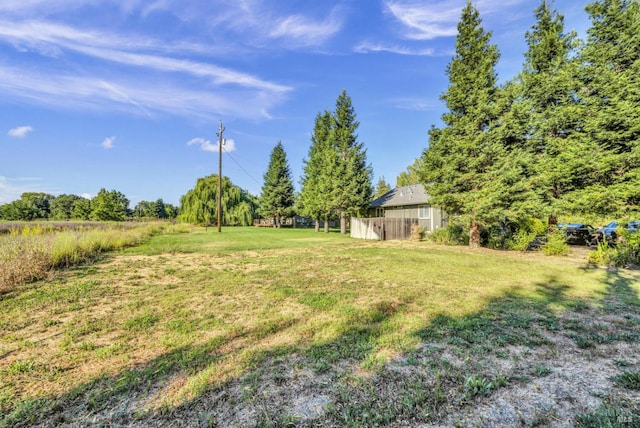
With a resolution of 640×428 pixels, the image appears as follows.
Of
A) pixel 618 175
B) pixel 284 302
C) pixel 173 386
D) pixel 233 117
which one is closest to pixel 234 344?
pixel 173 386

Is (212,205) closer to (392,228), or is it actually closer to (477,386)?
(392,228)

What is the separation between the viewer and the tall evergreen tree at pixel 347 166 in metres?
21.8

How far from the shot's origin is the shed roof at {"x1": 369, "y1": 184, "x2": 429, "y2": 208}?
21750 mm

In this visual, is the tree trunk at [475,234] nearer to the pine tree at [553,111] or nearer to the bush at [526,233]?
the bush at [526,233]

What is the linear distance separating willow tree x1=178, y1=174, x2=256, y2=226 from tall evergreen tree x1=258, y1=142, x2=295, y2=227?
16.0ft

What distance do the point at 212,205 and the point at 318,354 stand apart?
1238 inches

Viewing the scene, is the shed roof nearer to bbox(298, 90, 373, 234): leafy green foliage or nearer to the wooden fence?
bbox(298, 90, 373, 234): leafy green foliage

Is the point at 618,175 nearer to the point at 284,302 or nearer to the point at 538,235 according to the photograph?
the point at 538,235

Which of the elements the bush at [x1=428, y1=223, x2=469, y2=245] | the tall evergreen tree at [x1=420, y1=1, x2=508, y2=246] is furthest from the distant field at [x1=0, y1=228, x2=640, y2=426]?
the bush at [x1=428, y1=223, x2=469, y2=245]

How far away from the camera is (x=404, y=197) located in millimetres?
23625

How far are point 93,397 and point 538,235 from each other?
1620 centimetres

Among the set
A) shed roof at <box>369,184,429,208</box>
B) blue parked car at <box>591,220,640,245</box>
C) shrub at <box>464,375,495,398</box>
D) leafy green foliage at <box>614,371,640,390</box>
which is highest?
shed roof at <box>369,184,429,208</box>

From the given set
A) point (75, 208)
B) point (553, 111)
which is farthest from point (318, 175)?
point (75, 208)

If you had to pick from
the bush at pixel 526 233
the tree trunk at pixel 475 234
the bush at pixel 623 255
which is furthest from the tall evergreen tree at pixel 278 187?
the bush at pixel 623 255
